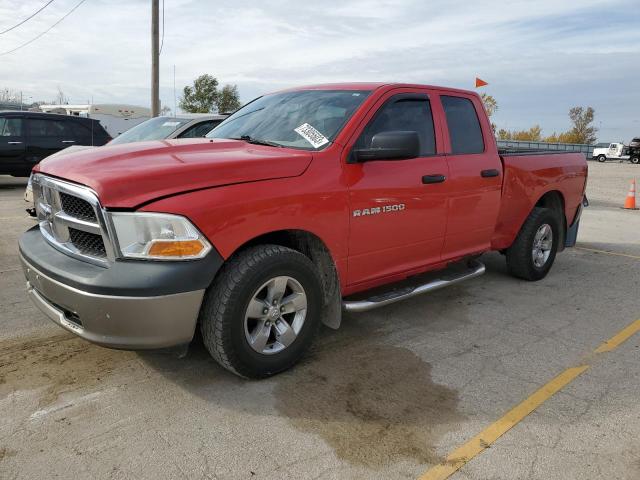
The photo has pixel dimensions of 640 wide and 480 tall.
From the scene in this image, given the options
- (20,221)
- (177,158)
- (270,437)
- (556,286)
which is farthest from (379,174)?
(20,221)

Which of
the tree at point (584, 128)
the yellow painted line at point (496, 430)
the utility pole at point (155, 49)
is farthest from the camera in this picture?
the tree at point (584, 128)

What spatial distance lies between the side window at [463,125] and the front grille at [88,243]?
2.91m

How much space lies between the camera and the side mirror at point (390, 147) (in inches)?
138

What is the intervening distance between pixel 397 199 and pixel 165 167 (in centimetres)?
170

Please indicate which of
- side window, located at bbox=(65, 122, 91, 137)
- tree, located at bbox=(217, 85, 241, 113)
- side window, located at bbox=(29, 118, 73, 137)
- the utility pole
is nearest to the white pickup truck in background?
tree, located at bbox=(217, 85, 241, 113)

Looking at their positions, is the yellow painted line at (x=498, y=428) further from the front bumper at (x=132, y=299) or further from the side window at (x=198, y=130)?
the side window at (x=198, y=130)

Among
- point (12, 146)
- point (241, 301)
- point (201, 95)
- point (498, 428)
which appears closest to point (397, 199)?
point (241, 301)

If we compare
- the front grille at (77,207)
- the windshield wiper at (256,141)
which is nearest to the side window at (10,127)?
the windshield wiper at (256,141)

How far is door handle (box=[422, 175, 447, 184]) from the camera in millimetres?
4121

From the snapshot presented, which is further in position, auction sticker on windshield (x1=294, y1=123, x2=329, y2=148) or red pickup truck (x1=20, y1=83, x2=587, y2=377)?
auction sticker on windshield (x1=294, y1=123, x2=329, y2=148)

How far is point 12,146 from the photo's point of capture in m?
12.4

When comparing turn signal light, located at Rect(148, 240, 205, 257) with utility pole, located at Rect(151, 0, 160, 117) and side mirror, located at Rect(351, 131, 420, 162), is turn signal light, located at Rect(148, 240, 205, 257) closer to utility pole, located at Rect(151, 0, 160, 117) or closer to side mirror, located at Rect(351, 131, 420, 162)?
side mirror, located at Rect(351, 131, 420, 162)

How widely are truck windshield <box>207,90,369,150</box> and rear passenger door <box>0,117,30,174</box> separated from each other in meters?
10.0

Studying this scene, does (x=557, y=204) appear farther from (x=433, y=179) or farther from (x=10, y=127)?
(x=10, y=127)
